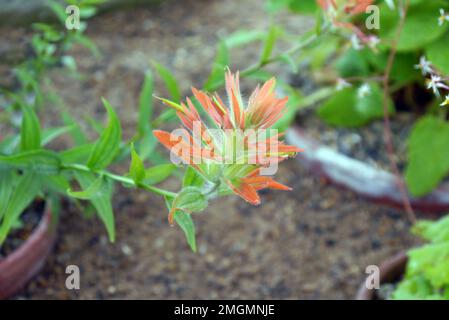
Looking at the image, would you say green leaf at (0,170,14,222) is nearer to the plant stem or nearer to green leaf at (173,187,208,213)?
the plant stem

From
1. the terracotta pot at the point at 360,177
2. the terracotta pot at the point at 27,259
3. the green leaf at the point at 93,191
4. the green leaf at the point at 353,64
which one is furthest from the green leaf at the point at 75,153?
the green leaf at the point at 353,64

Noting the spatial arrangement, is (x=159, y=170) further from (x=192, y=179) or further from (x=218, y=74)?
(x=218, y=74)

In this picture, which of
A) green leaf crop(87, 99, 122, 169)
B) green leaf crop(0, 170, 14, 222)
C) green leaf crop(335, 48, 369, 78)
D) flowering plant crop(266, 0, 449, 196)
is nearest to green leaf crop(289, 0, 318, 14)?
flowering plant crop(266, 0, 449, 196)

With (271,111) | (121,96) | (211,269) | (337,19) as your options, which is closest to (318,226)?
(211,269)

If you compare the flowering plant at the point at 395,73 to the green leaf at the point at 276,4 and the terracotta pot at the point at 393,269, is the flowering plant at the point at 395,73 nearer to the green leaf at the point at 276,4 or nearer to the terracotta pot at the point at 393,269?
the green leaf at the point at 276,4

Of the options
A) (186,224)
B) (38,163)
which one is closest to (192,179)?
(186,224)
